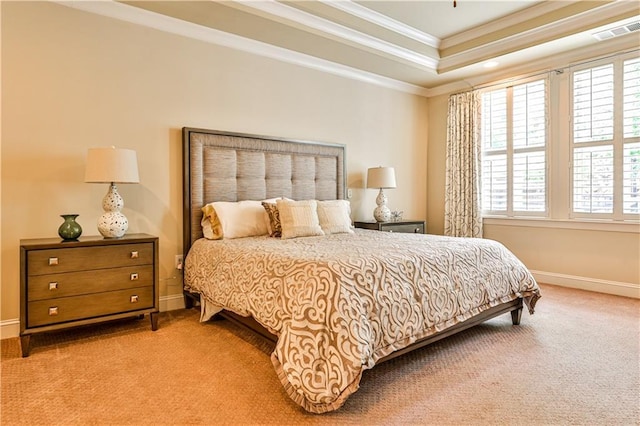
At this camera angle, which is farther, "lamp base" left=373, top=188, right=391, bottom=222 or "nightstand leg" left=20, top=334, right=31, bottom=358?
"lamp base" left=373, top=188, right=391, bottom=222

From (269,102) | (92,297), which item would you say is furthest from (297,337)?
(269,102)

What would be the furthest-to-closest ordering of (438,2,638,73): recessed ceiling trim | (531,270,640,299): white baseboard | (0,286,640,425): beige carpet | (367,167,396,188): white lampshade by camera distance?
1. (367,167,396,188): white lampshade
2. (531,270,640,299): white baseboard
3. (438,2,638,73): recessed ceiling trim
4. (0,286,640,425): beige carpet

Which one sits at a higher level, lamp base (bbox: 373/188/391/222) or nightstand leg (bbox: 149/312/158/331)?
lamp base (bbox: 373/188/391/222)

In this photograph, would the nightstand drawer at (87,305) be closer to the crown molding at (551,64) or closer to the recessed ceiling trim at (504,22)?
the recessed ceiling trim at (504,22)

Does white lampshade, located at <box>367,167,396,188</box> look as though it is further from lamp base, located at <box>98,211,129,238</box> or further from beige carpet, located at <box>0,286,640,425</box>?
lamp base, located at <box>98,211,129,238</box>

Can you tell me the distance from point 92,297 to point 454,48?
455 cm

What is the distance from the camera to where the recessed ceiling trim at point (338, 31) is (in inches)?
129

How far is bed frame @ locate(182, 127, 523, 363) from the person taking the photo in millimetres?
3402

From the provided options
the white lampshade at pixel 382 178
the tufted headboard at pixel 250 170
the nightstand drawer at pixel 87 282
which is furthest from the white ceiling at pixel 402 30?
the nightstand drawer at pixel 87 282

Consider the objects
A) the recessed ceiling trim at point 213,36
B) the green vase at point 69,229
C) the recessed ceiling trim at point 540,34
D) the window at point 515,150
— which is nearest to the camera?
the green vase at point 69,229

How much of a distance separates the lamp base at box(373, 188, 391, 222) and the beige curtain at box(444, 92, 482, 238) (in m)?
1.07

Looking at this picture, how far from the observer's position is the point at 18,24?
276cm

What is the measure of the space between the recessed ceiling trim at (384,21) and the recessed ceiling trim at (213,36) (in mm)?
662

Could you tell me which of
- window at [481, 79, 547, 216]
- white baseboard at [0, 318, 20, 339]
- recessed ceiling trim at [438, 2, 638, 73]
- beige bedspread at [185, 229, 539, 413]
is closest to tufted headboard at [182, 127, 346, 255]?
beige bedspread at [185, 229, 539, 413]
